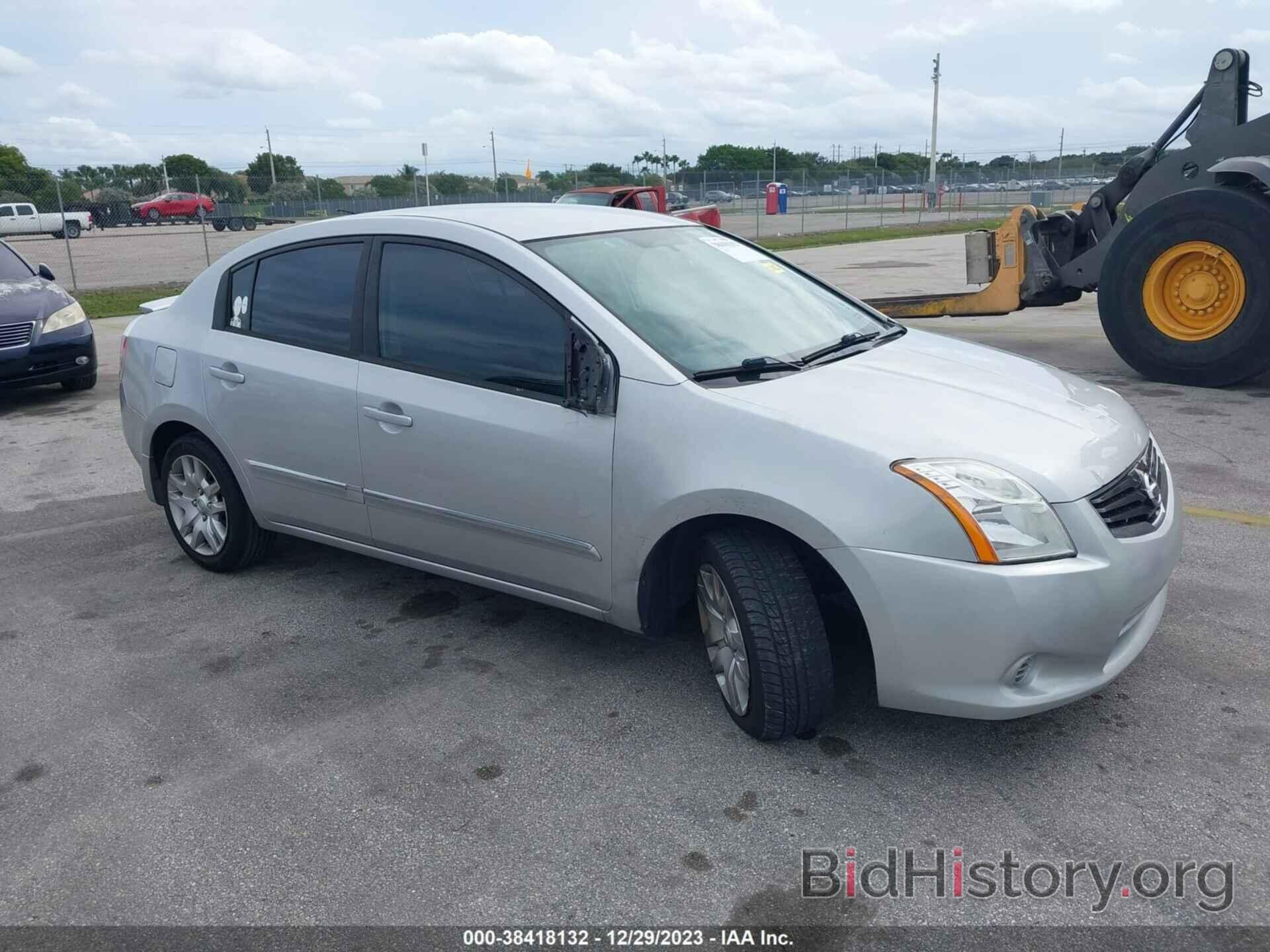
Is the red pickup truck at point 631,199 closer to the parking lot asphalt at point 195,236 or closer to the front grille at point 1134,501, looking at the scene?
the parking lot asphalt at point 195,236

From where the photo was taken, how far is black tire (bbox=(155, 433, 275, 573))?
15.7 ft

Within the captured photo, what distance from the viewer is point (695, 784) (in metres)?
3.16

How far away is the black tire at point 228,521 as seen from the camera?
478cm

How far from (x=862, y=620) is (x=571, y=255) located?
64.5 inches

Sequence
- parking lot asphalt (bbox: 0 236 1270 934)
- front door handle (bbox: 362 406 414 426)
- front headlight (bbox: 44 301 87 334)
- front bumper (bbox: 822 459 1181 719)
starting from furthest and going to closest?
front headlight (bbox: 44 301 87 334) → front door handle (bbox: 362 406 414 426) → front bumper (bbox: 822 459 1181 719) → parking lot asphalt (bbox: 0 236 1270 934)

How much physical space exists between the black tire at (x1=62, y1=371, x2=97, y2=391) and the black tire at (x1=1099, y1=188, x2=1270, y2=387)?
27.7 feet

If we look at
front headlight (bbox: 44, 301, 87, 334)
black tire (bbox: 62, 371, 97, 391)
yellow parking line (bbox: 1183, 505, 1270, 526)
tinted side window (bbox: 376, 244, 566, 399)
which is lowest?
yellow parking line (bbox: 1183, 505, 1270, 526)

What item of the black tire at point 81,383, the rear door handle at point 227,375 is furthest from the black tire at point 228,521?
the black tire at point 81,383

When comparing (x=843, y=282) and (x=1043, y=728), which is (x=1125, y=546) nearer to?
(x=1043, y=728)

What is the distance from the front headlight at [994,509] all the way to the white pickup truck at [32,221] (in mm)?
40331

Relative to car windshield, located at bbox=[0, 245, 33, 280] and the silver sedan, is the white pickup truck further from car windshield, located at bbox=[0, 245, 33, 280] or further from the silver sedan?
the silver sedan

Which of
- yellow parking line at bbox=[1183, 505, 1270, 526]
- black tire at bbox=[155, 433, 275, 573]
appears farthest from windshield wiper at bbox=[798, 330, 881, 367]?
black tire at bbox=[155, 433, 275, 573]

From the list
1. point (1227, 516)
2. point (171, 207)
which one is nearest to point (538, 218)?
point (1227, 516)

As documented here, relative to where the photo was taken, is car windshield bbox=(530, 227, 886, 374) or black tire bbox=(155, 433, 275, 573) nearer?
car windshield bbox=(530, 227, 886, 374)
